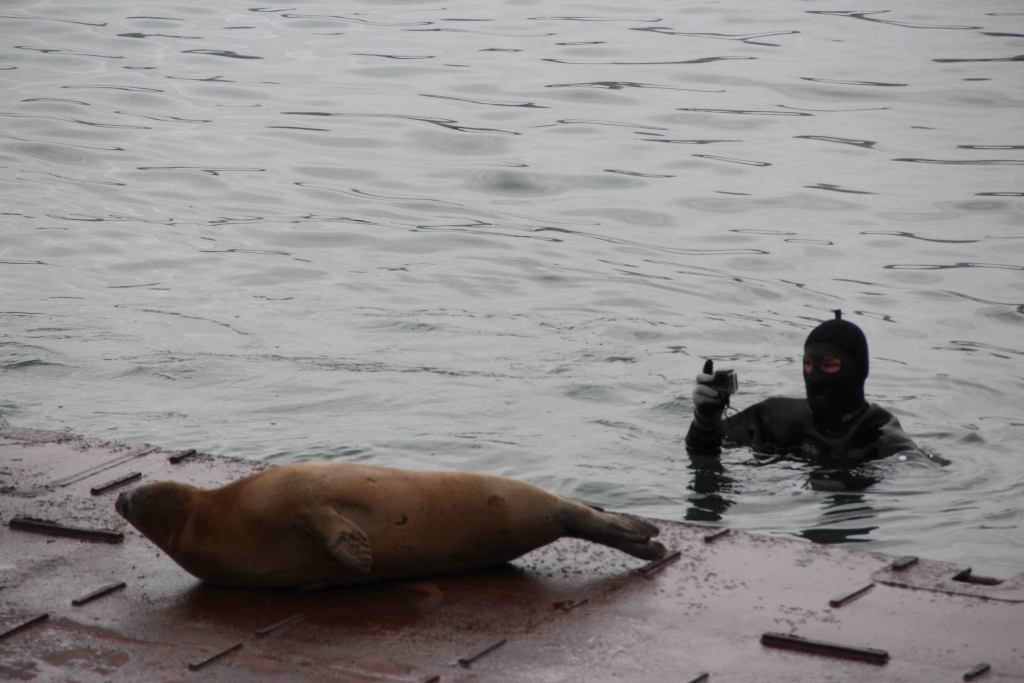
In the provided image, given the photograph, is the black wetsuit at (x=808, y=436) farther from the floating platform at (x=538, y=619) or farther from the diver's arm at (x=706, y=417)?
the floating platform at (x=538, y=619)

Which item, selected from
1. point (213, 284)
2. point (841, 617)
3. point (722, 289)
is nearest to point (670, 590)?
point (841, 617)

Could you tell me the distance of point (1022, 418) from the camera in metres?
8.78

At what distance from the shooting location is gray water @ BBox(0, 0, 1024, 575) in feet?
27.1

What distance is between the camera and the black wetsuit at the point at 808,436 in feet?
23.4

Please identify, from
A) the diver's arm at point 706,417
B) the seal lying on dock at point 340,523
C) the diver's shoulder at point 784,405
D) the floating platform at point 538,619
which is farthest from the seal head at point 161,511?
the diver's shoulder at point 784,405

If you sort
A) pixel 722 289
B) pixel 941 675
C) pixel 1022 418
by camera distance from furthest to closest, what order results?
pixel 722 289 → pixel 1022 418 → pixel 941 675

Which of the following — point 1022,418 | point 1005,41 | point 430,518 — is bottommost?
point 1022,418

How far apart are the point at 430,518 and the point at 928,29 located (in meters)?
23.0

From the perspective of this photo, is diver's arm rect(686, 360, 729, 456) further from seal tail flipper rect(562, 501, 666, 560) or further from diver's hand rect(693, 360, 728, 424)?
seal tail flipper rect(562, 501, 666, 560)

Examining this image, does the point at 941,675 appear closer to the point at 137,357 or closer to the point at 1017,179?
the point at 137,357

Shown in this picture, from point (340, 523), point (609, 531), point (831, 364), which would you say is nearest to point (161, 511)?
point (340, 523)

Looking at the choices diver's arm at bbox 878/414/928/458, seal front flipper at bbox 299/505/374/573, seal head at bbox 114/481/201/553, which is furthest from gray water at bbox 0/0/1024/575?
seal head at bbox 114/481/201/553

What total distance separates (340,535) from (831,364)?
375 cm

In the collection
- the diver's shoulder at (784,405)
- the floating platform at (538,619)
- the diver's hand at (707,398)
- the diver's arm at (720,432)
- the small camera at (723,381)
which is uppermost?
the small camera at (723,381)
